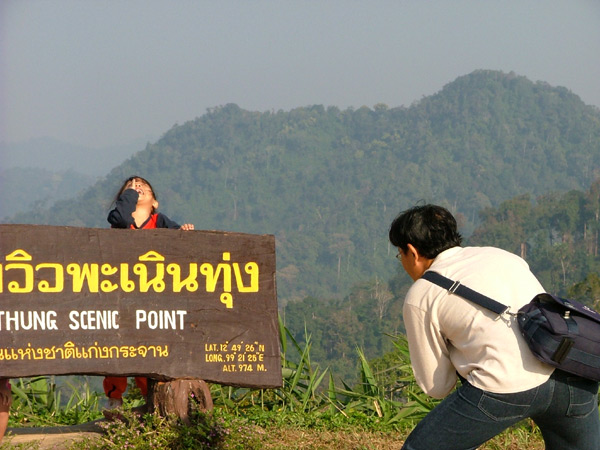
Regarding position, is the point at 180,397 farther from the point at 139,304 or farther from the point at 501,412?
the point at 501,412

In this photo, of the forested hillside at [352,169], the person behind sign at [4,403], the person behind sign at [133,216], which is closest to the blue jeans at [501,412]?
the person behind sign at [133,216]

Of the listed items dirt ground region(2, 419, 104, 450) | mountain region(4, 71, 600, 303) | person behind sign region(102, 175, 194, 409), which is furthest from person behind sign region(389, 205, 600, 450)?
mountain region(4, 71, 600, 303)

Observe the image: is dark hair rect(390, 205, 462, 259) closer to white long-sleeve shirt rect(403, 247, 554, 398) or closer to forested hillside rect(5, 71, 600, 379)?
white long-sleeve shirt rect(403, 247, 554, 398)

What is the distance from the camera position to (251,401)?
4.47 meters

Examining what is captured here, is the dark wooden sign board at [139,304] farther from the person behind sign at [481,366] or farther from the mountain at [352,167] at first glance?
the mountain at [352,167]

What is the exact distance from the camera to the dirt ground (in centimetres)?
354

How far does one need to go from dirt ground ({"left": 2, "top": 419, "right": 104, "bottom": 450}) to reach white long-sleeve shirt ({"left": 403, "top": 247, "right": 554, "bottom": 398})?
6.19 ft

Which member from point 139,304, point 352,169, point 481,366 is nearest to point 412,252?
point 481,366

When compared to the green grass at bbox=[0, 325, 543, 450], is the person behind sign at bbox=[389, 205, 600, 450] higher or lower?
higher

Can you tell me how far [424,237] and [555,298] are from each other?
15.1 inches

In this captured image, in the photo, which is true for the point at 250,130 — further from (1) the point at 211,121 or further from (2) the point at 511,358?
(2) the point at 511,358

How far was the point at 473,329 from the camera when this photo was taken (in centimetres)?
214

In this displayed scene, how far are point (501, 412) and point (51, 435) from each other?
89.2 inches

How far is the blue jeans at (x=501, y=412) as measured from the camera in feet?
7.02
